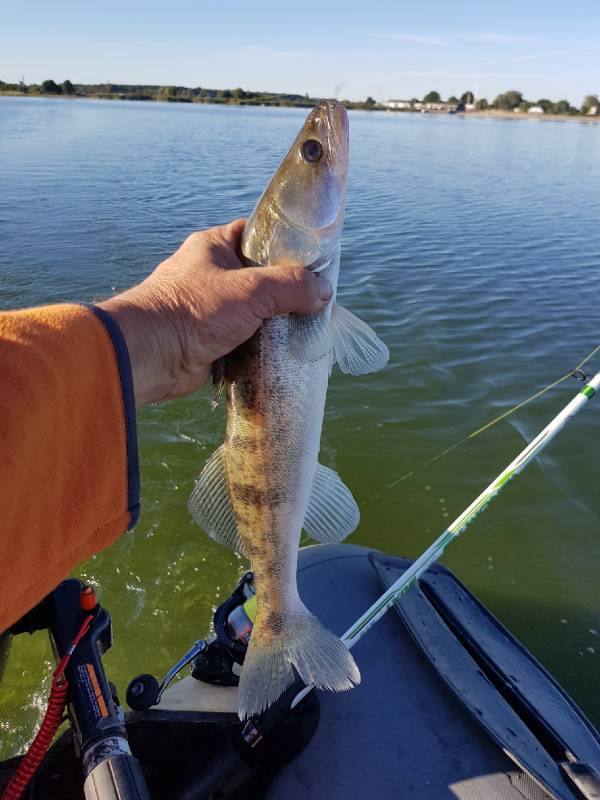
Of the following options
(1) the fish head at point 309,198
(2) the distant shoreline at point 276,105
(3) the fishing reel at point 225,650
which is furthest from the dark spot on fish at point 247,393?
(2) the distant shoreline at point 276,105

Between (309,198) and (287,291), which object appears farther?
(309,198)

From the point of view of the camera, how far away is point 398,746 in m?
2.50

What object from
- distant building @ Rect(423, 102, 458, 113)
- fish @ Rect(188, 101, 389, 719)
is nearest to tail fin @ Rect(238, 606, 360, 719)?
fish @ Rect(188, 101, 389, 719)

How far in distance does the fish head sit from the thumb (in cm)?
12

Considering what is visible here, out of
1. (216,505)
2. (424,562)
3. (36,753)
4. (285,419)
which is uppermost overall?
(285,419)

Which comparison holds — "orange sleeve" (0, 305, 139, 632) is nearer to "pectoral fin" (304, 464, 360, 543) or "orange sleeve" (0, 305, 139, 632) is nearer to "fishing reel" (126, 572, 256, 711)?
"pectoral fin" (304, 464, 360, 543)

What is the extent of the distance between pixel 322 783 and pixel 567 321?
33.2 feet

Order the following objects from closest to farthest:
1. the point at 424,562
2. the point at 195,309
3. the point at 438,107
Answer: the point at 195,309 < the point at 424,562 < the point at 438,107

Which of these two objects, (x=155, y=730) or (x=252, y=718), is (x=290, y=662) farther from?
(x=155, y=730)

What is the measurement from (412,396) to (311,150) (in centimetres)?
573

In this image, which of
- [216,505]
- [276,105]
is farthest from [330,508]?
[276,105]

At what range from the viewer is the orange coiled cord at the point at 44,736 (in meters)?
2.09

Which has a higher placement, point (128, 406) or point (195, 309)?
point (195, 309)

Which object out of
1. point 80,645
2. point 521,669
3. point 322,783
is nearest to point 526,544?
point 521,669
